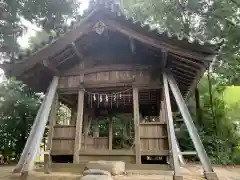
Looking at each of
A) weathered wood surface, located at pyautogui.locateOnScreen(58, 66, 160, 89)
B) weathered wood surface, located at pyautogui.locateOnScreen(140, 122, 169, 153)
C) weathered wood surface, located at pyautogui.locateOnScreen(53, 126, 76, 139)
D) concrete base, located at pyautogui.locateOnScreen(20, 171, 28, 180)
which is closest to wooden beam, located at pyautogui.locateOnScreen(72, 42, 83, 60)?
weathered wood surface, located at pyautogui.locateOnScreen(58, 66, 160, 89)

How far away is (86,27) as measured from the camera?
21.7 feet

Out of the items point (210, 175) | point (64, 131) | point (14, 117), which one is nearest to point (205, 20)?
point (210, 175)

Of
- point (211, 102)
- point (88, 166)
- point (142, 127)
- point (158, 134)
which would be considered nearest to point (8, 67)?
point (88, 166)

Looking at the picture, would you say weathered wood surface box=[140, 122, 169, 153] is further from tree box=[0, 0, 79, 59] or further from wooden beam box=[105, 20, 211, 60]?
tree box=[0, 0, 79, 59]

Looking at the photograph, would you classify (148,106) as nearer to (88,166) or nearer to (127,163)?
(127,163)

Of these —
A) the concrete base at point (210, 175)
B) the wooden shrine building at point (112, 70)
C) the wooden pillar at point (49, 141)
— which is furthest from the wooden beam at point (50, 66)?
the concrete base at point (210, 175)

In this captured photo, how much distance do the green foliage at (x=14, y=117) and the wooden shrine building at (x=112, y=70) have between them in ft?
27.7

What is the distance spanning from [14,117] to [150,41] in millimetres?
13037

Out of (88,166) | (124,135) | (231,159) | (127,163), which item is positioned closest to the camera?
(88,166)

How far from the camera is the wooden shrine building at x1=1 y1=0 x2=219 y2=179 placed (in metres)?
5.95

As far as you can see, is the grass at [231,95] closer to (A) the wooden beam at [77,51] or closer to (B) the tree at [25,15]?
(B) the tree at [25,15]

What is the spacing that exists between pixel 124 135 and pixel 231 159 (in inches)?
268

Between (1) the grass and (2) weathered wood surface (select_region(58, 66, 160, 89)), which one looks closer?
(2) weathered wood surface (select_region(58, 66, 160, 89))

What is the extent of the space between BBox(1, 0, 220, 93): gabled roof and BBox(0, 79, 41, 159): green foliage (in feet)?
29.4
